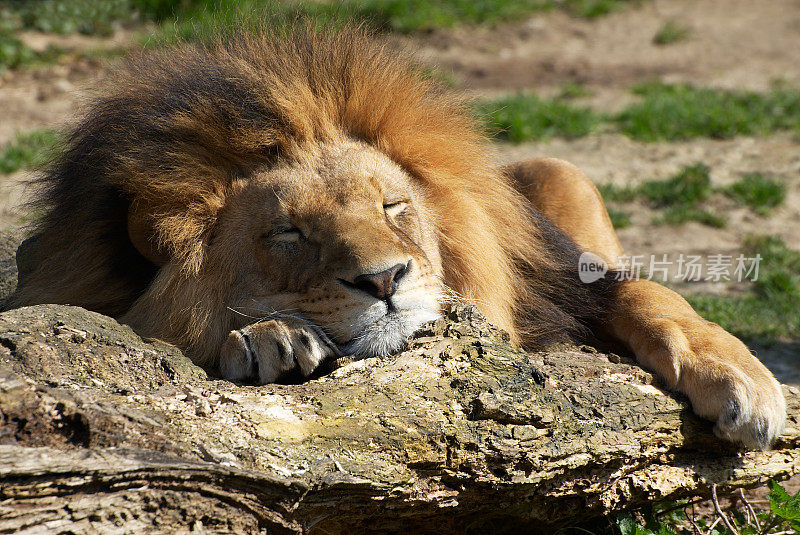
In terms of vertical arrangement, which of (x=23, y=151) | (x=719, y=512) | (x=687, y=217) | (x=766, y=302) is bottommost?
(x=766, y=302)

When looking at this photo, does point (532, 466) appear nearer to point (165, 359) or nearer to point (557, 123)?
point (165, 359)

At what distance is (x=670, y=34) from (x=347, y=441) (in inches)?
411

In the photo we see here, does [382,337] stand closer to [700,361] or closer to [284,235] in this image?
[284,235]

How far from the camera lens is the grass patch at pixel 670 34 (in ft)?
38.1

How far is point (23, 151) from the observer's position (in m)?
7.47

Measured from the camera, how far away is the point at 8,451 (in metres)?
2.07

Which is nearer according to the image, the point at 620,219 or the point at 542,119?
the point at 620,219

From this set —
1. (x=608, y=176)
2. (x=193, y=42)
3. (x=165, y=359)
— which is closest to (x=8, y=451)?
(x=165, y=359)

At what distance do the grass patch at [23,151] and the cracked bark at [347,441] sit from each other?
16.3 feet

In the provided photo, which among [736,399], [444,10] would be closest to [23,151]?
[444,10]

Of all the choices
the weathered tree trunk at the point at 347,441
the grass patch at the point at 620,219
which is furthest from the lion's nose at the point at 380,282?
the grass patch at the point at 620,219

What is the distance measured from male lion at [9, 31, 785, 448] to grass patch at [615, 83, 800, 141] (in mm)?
5489

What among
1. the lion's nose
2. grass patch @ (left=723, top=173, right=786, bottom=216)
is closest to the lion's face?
the lion's nose

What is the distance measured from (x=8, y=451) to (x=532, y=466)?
1505mm
